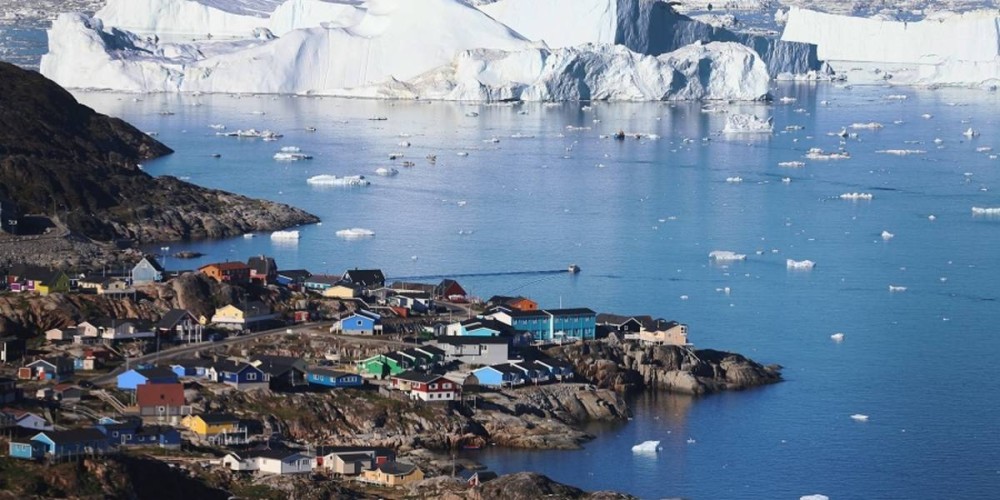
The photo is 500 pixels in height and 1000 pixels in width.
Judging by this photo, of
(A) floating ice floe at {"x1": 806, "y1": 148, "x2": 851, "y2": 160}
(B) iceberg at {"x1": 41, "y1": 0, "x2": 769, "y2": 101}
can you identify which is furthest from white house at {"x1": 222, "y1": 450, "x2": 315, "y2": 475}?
(B) iceberg at {"x1": 41, "y1": 0, "x2": 769, "y2": 101}

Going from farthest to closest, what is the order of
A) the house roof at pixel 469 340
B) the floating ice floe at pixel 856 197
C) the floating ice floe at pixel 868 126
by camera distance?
1. the floating ice floe at pixel 868 126
2. the floating ice floe at pixel 856 197
3. the house roof at pixel 469 340

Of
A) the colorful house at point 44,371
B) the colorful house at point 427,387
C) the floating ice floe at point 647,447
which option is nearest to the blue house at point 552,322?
the colorful house at point 427,387

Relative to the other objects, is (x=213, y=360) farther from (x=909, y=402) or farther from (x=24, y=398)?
(x=909, y=402)

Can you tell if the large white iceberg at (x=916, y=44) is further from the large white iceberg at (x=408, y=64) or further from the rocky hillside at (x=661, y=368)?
the rocky hillside at (x=661, y=368)

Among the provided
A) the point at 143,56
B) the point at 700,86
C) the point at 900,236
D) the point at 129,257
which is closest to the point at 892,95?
Answer: the point at 700,86

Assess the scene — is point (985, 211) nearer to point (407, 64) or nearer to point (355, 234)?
point (355, 234)
